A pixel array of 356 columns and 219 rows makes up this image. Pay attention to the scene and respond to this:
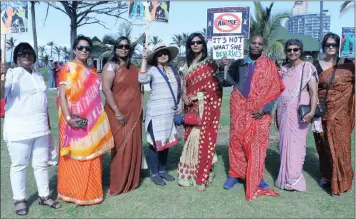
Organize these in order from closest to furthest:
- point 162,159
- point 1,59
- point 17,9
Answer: point 1,59
point 17,9
point 162,159

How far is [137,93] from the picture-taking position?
158 inches

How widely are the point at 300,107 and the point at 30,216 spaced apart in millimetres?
3241

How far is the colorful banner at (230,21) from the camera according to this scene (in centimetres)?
368

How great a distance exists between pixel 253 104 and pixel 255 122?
8.7 inches

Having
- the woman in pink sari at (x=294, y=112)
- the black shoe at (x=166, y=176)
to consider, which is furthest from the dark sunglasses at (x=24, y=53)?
the woman in pink sari at (x=294, y=112)

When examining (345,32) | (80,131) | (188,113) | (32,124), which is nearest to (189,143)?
(188,113)

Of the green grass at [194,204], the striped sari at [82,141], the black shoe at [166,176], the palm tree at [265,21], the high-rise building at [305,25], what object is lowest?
the green grass at [194,204]

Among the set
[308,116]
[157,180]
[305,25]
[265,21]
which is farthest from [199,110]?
[305,25]

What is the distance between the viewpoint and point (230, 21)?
371 cm

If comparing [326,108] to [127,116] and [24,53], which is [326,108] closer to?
[127,116]

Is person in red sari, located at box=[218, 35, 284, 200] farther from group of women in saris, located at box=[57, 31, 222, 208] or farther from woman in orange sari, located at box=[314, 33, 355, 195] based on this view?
woman in orange sari, located at box=[314, 33, 355, 195]

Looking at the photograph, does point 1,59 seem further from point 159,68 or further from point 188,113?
point 188,113

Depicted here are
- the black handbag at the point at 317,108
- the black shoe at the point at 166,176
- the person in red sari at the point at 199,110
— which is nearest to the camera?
the black handbag at the point at 317,108

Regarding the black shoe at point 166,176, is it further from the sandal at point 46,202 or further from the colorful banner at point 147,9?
the colorful banner at point 147,9
